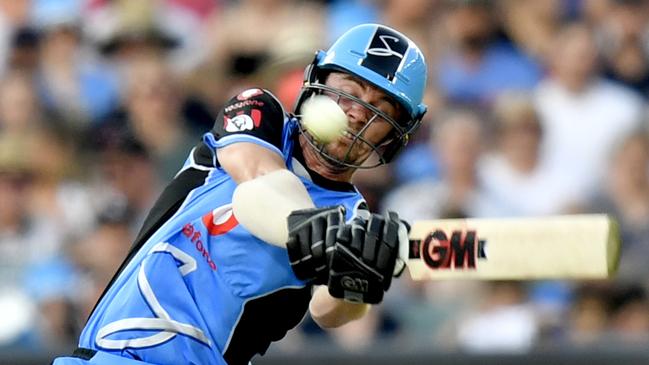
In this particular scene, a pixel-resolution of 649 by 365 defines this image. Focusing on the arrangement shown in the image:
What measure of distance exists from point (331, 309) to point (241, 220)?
3.08ft

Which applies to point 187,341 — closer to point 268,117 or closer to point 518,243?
point 268,117

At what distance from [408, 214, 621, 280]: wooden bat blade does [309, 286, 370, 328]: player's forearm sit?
3.60 ft

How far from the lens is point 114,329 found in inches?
172

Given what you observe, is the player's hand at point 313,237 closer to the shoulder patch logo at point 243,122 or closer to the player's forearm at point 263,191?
the player's forearm at point 263,191

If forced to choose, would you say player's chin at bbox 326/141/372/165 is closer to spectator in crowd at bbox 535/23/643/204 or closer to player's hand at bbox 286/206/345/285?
player's hand at bbox 286/206/345/285

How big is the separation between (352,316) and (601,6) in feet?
15.9

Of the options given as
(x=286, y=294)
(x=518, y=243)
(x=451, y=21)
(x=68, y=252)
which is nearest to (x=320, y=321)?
(x=286, y=294)

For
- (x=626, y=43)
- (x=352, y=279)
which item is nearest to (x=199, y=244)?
(x=352, y=279)

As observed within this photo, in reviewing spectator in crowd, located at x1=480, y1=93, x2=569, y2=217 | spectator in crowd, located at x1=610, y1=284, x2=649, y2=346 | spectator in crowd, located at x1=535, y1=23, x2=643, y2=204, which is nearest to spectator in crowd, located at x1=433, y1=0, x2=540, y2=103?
spectator in crowd, located at x1=535, y1=23, x2=643, y2=204

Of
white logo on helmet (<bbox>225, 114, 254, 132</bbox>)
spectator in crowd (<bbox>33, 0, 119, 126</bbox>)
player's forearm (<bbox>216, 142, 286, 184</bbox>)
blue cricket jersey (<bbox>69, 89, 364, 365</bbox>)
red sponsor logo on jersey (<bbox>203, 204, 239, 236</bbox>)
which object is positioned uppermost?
spectator in crowd (<bbox>33, 0, 119, 126</bbox>)

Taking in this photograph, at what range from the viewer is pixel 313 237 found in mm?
3785

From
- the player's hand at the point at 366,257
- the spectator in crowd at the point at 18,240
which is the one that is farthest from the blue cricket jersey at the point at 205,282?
the spectator in crowd at the point at 18,240

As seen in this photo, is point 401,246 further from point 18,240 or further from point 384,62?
point 18,240

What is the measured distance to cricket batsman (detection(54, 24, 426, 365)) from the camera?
4344 mm
